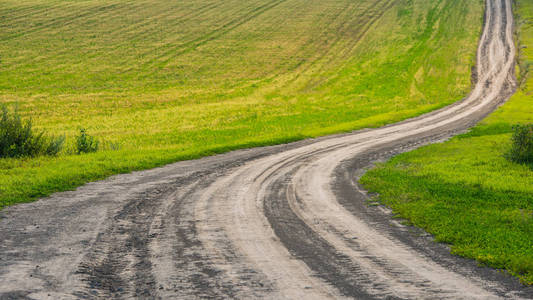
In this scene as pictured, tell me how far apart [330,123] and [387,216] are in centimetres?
2152

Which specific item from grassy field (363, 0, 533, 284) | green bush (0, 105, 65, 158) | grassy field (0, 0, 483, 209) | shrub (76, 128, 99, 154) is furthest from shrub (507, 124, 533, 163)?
green bush (0, 105, 65, 158)

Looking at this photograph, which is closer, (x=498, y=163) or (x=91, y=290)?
(x=91, y=290)

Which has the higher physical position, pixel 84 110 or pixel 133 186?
pixel 84 110

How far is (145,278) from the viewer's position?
840 centimetres

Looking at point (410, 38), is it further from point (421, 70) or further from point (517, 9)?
point (517, 9)

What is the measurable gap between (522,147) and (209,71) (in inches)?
1618

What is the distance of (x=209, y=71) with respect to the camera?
54.6 metres

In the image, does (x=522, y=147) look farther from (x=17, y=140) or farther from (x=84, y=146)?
(x=17, y=140)

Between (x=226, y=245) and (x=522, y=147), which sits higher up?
(x=522, y=147)

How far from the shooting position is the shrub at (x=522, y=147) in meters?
17.8

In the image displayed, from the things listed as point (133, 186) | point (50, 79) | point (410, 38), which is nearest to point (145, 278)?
point (133, 186)

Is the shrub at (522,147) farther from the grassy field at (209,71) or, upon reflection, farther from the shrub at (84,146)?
the shrub at (84,146)

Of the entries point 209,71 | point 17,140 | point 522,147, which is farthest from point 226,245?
point 209,71

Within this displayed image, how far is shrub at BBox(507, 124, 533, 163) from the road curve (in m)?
6.00
